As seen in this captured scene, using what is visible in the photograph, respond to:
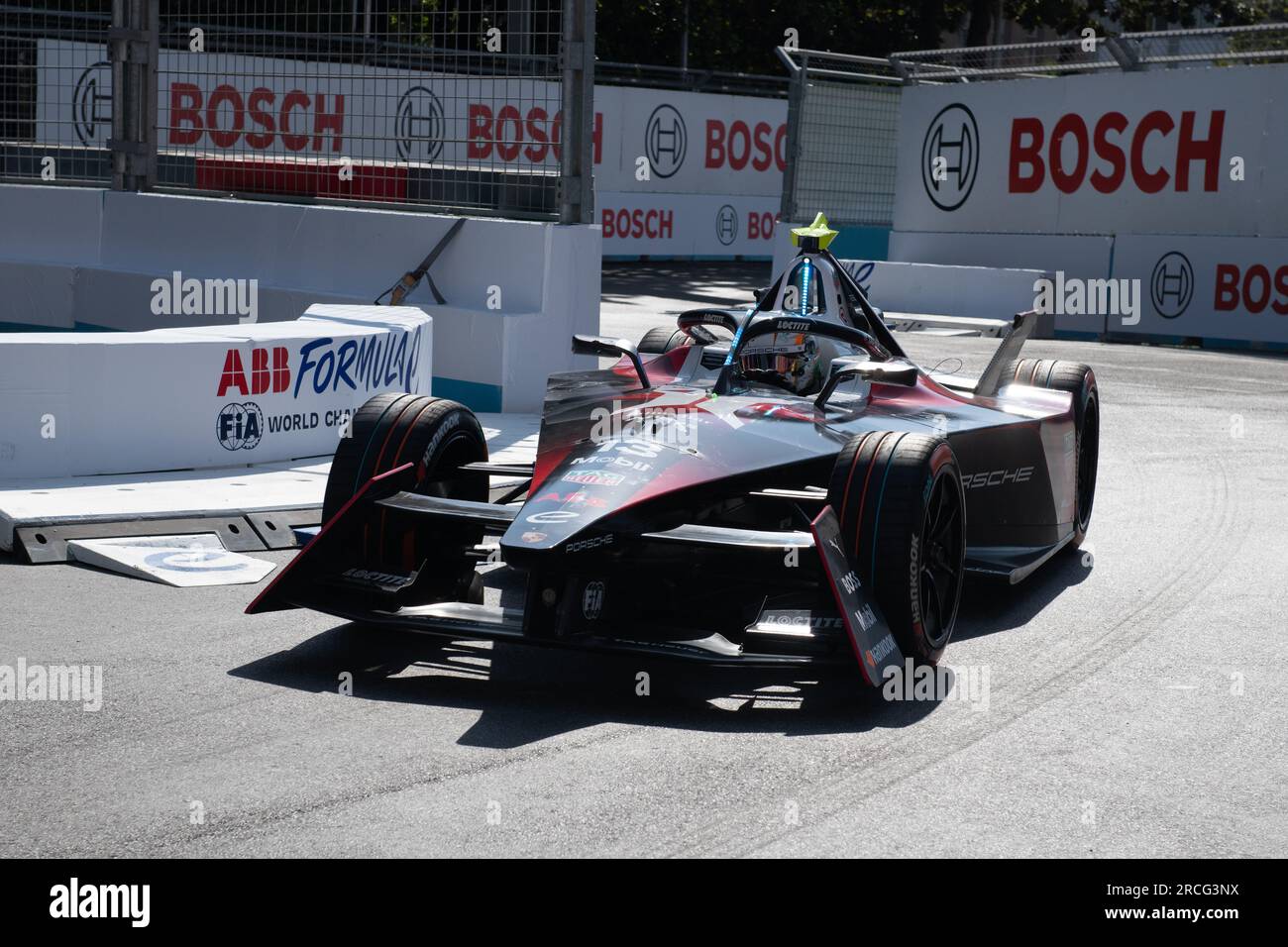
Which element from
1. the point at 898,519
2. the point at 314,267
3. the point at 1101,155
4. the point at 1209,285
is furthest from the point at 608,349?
the point at 1101,155

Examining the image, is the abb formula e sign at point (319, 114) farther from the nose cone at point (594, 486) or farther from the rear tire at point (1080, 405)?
the nose cone at point (594, 486)

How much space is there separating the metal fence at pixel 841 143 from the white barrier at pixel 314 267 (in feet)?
31.5

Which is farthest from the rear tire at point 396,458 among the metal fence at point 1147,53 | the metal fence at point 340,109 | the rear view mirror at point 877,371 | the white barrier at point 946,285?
the metal fence at point 1147,53

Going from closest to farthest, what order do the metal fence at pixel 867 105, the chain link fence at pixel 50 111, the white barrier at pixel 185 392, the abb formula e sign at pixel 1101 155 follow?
the white barrier at pixel 185 392, the chain link fence at pixel 50 111, the abb formula e sign at pixel 1101 155, the metal fence at pixel 867 105

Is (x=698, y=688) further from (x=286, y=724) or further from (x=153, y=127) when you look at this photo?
(x=153, y=127)

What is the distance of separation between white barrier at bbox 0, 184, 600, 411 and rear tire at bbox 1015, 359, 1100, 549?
4.42 m

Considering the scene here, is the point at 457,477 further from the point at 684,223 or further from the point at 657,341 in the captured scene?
the point at 684,223

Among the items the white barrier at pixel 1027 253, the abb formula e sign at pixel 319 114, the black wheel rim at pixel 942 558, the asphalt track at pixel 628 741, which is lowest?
the asphalt track at pixel 628 741

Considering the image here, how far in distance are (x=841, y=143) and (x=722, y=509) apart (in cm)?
1823

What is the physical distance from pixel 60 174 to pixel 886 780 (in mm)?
13412

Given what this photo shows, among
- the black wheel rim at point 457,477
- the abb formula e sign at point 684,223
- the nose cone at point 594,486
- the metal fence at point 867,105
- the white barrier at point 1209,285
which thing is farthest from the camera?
the abb formula e sign at point 684,223

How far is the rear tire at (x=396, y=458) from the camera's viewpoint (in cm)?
609

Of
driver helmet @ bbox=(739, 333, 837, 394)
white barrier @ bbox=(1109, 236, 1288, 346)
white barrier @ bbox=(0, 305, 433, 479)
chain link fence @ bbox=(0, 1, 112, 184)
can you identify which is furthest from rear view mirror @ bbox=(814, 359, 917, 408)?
white barrier @ bbox=(1109, 236, 1288, 346)

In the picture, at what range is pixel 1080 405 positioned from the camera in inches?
320
